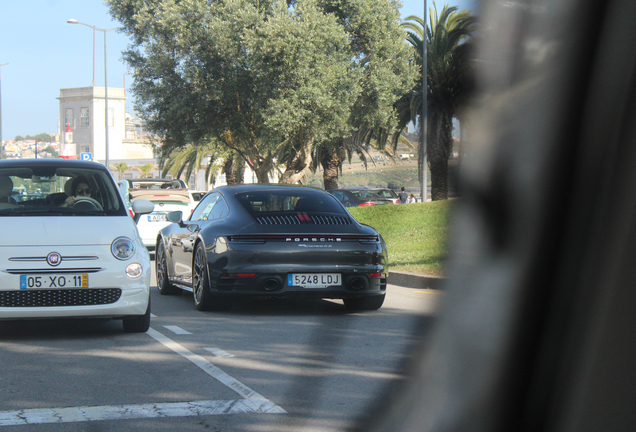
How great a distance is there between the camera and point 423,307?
1.02 m

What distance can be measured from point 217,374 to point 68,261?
192cm

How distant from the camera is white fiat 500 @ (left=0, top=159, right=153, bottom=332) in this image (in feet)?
19.0

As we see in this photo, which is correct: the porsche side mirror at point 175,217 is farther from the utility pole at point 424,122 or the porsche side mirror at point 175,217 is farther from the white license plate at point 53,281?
the utility pole at point 424,122

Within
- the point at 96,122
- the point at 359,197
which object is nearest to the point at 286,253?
the point at 359,197

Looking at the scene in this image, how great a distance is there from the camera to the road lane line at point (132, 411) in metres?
3.71

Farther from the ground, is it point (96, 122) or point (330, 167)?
point (96, 122)

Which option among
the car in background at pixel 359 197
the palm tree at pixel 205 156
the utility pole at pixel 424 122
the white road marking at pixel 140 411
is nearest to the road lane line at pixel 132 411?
the white road marking at pixel 140 411

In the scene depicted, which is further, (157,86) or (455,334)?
(157,86)

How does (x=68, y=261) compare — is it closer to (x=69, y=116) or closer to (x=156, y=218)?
(x=156, y=218)

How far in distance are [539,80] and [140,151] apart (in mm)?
110081

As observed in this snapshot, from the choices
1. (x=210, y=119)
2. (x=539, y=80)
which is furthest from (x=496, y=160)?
(x=210, y=119)

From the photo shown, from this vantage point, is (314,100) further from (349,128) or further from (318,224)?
(318,224)

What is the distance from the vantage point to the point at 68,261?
5.91m

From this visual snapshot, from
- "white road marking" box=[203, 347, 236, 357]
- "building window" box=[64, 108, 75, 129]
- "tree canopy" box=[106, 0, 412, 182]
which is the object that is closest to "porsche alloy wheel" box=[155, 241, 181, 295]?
"white road marking" box=[203, 347, 236, 357]
